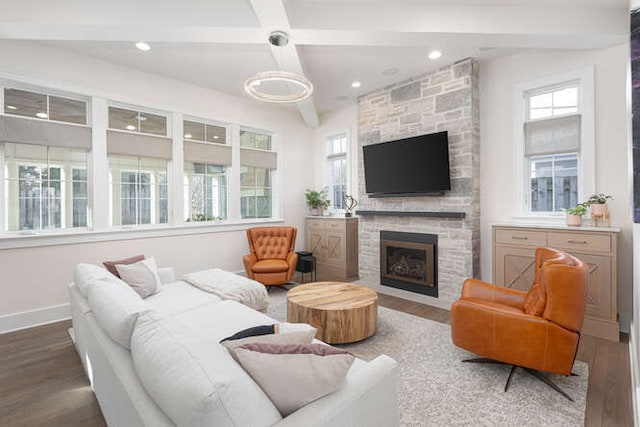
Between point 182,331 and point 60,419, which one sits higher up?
point 182,331

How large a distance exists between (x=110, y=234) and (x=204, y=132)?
6.73 feet

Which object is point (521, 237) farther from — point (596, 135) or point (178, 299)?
point (178, 299)

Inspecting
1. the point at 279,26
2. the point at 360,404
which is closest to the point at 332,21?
the point at 279,26

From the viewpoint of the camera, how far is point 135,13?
2.79m

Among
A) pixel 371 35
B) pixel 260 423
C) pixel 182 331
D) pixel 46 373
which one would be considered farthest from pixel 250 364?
pixel 371 35

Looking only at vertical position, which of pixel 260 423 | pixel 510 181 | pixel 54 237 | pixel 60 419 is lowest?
pixel 60 419

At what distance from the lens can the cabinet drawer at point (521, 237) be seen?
3.31 meters

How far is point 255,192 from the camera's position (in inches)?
222

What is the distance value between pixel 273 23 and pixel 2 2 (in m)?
2.39

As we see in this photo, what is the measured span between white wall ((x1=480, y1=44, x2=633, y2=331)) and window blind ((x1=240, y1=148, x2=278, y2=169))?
3.49m

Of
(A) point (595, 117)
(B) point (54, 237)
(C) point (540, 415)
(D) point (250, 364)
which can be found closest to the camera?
(D) point (250, 364)

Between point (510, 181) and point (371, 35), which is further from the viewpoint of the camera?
point (510, 181)

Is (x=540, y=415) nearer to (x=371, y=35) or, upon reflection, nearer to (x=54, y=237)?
(x=371, y=35)

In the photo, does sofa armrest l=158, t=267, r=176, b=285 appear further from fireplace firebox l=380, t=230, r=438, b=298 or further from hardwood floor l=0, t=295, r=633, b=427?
fireplace firebox l=380, t=230, r=438, b=298
